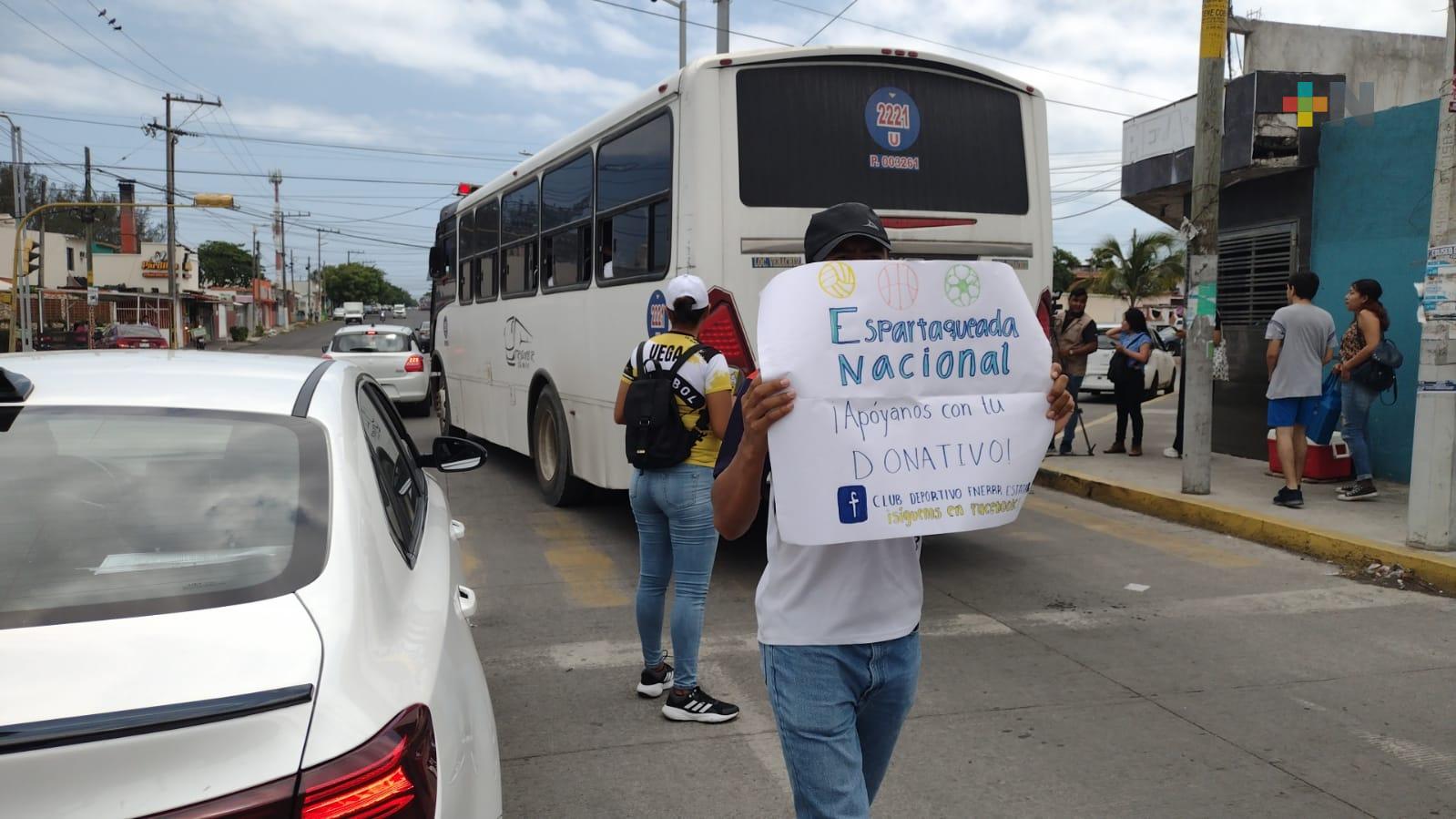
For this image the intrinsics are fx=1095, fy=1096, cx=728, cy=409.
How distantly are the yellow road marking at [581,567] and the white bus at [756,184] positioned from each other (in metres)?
0.51

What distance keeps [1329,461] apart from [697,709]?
7974 mm

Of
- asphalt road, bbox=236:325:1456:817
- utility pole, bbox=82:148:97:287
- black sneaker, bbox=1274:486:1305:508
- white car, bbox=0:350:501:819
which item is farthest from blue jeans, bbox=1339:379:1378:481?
utility pole, bbox=82:148:97:287

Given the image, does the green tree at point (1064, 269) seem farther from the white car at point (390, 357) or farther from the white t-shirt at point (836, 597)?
the white t-shirt at point (836, 597)

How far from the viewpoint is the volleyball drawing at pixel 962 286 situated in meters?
2.51

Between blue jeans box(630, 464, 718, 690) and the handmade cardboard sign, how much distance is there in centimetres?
192

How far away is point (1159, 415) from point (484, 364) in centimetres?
1124

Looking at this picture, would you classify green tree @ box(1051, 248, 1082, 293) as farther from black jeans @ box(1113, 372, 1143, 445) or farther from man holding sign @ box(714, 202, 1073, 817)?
man holding sign @ box(714, 202, 1073, 817)

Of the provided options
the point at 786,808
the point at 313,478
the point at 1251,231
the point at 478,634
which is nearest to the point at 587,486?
the point at 478,634

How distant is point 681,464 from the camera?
4.35 meters

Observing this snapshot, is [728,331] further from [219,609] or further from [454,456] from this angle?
[219,609]

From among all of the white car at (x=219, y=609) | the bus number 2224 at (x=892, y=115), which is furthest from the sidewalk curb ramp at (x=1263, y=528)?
the white car at (x=219, y=609)

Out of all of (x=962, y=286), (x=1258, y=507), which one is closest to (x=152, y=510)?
(x=962, y=286)

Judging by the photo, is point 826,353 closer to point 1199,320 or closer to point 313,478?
point 313,478

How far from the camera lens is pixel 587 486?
378 inches
